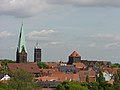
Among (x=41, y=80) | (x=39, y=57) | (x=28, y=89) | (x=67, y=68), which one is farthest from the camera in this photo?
(x=39, y=57)

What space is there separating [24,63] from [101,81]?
175ft

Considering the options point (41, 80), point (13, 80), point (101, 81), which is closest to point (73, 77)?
point (41, 80)

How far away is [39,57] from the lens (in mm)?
188625

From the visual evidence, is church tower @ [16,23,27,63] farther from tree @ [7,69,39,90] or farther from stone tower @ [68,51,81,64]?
tree @ [7,69,39,90]

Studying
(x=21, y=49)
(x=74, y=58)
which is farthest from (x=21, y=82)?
(x=74, y=58)

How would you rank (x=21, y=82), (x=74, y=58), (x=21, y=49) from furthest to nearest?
(x=74, y=58)
(x=21, y=49)
(x=21, y=82)

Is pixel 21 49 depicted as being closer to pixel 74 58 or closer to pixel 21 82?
pixel 74 58

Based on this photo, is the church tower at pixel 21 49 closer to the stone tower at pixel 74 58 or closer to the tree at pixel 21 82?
the stone tower at pixel 74 58

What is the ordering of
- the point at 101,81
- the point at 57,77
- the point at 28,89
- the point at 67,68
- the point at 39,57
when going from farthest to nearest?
1. the point at 39,57
2. the point at 67,68
3. the point at 57,77
4. the point at 101,81
5. the point at 28,89

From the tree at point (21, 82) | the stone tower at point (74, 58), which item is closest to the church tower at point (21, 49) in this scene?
the stone tower at point (74, 58)

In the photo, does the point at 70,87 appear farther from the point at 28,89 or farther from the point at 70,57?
the point at 70,57

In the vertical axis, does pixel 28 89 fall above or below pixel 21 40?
below

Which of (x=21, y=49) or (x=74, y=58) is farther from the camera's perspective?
(x=74, y=58)

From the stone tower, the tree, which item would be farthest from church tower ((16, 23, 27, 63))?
the tree
